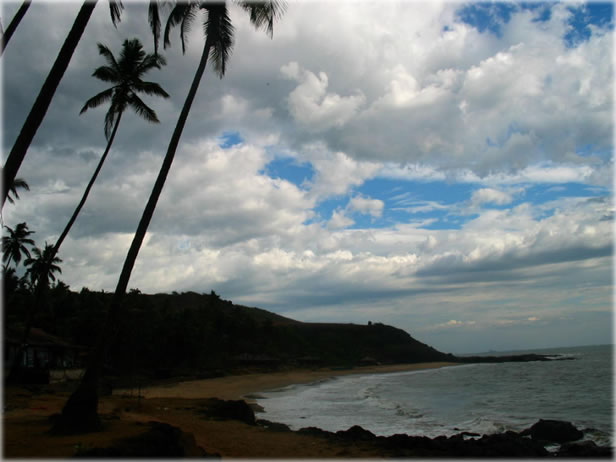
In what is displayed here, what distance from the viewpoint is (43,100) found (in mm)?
8898

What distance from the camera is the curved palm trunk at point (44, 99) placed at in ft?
27.5

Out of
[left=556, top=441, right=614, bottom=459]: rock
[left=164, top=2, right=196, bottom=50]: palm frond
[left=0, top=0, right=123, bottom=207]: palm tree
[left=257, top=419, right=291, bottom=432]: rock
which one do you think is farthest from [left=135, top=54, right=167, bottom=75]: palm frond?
[left=556, top=441, right=614, bottom=459]: rock

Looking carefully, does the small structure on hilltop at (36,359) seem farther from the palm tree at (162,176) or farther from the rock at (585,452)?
the rock at (585,452)

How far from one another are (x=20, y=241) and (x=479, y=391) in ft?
121

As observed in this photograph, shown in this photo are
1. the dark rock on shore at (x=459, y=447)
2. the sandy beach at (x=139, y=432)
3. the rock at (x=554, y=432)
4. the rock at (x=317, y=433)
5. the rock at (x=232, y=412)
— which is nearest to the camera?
the sandy beach at (x=139, y=432)

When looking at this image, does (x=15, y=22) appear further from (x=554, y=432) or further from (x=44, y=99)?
(x=554, y=432)

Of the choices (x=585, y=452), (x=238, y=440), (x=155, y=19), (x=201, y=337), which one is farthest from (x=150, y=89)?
(x=201, y=337)

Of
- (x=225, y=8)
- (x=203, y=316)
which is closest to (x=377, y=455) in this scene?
(x=225, y=8)

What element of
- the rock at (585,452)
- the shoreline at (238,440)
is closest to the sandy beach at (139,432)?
the shoreline at (238,440)

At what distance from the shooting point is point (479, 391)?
3400 centimetres

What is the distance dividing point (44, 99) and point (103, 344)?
522 cm

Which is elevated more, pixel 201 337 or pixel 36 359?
pixel 201 337

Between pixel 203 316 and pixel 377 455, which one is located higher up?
pixel 203 316

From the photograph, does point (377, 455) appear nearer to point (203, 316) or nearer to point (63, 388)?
point (63, 388)
